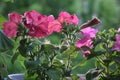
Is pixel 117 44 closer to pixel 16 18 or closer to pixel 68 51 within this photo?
pixel 68 51

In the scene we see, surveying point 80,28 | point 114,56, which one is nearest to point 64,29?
point 80,28

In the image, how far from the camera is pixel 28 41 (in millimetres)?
1143

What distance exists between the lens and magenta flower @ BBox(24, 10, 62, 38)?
114 centimetres

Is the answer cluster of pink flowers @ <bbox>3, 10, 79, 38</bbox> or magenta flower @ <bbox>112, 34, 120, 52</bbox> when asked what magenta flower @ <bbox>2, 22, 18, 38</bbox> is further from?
magenta flower @ <bbox>112, 34, 120, 52</bbox>

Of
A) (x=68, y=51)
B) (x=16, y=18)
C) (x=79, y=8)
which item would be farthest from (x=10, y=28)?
(x=79, y=8)

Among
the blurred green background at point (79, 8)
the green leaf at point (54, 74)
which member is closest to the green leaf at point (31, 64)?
the green leaf at point (54, 74)

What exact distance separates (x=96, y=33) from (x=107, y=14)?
24.0 ft

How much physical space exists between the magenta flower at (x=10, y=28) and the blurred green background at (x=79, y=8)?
5.69 metres

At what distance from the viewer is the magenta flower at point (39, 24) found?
1.14 meters

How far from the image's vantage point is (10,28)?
1150 millimetres

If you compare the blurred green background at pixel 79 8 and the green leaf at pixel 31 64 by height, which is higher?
the blurred green background at pixel 79 8

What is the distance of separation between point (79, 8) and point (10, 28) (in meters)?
6.71

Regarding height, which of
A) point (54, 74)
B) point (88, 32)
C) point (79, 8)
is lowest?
point (54, 74)

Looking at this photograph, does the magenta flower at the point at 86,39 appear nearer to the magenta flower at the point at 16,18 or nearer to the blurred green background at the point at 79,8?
the magenta flower at the point at 16,18
